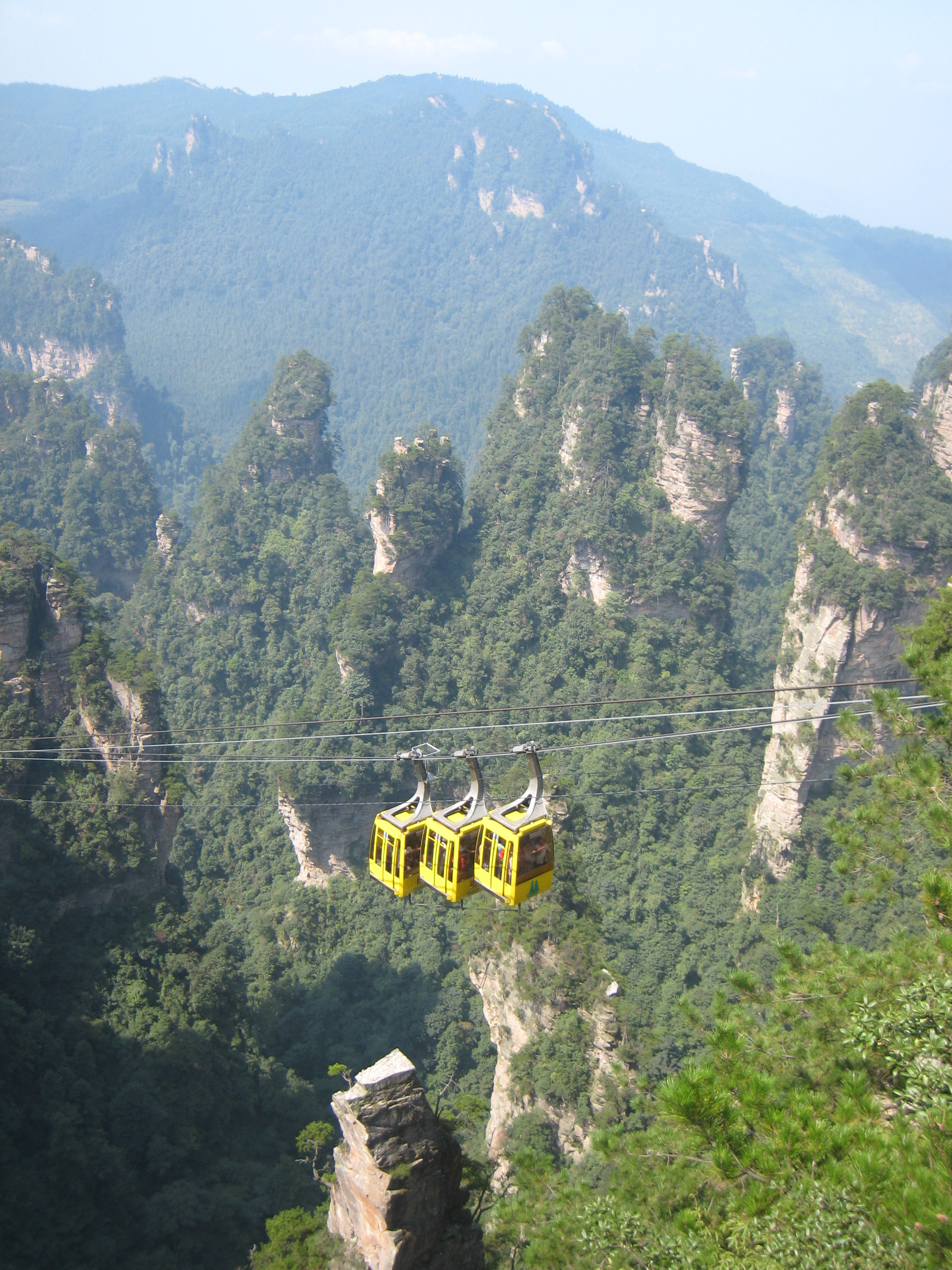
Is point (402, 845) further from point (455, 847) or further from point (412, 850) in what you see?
point (455, 847)

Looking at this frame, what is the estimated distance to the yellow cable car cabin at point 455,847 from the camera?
12.0 metres

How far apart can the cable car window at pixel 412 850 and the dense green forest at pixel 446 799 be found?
1.58m

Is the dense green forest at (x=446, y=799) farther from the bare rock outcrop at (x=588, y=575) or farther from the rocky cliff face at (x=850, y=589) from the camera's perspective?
the rocky cliff face at (x=850, y=589)

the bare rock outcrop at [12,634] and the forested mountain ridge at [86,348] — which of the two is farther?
the forested mountain ridge at [86,348]

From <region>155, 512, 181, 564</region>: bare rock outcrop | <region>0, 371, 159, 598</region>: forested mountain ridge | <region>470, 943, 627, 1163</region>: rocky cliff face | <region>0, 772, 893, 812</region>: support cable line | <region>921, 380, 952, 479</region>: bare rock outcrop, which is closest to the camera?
<region>470, 943, 627, 1163</region>: rocky cliff face

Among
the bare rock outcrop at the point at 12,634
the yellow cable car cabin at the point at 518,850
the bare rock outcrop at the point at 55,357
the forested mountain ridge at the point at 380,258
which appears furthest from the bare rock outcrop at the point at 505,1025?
the forested mountain ridge at the point at 380,258

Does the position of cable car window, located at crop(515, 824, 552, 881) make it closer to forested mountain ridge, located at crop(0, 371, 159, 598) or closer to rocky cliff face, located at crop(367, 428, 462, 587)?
rocky cliff face, located at crop(367, 428, 462, 587)

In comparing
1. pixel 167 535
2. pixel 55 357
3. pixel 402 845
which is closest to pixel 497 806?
pixel 402 845

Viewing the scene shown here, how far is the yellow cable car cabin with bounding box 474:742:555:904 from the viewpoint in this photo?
1157 cm

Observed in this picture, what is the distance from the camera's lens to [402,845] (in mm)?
12500

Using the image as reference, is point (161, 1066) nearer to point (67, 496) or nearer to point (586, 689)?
point (586, 689)

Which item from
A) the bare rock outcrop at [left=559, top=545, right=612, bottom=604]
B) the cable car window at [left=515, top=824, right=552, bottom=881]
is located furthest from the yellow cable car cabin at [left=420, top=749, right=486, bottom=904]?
the bare rock outcrop at [left=559, top=545, right=612, bottom=604]

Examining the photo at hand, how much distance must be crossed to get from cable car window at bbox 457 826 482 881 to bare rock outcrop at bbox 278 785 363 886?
25.3 m

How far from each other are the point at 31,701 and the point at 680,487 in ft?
92.0
